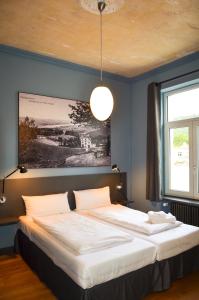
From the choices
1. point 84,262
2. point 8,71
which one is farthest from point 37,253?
point 8,71

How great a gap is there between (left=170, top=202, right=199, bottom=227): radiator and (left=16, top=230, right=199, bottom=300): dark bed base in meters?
0.81

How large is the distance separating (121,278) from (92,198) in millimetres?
1727

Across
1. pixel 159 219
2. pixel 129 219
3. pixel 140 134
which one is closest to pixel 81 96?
pixel 140 134

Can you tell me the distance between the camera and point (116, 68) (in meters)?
3.99

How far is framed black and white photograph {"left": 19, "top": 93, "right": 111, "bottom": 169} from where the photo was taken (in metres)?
3.37

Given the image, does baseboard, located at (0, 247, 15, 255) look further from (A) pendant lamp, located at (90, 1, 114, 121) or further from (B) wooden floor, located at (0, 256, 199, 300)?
(A) pendant lamp, located at (90, 1, 114, 121)

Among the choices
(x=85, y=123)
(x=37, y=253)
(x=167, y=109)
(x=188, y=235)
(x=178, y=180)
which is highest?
(x=167, y=109)

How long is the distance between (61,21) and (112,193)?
2.74 meters

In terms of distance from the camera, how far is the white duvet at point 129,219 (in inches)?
101

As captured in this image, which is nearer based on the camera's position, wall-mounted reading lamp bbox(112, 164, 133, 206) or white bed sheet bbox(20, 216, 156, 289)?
white bed sheet bbox(20, 216, 156, 289)

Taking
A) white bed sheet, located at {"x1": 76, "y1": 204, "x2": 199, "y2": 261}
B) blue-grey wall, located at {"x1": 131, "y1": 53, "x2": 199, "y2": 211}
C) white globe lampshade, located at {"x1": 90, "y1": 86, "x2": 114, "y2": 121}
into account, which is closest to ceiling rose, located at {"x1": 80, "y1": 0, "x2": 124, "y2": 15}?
white globe lampshade, located at {"x1": 90, "y1": 86, "x2": 114, "y2": 121}

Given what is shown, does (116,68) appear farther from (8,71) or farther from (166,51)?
(8,71)

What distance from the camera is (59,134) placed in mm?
3654

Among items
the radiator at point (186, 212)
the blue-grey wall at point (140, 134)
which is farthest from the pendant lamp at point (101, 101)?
the radiator at point (186, 212)
